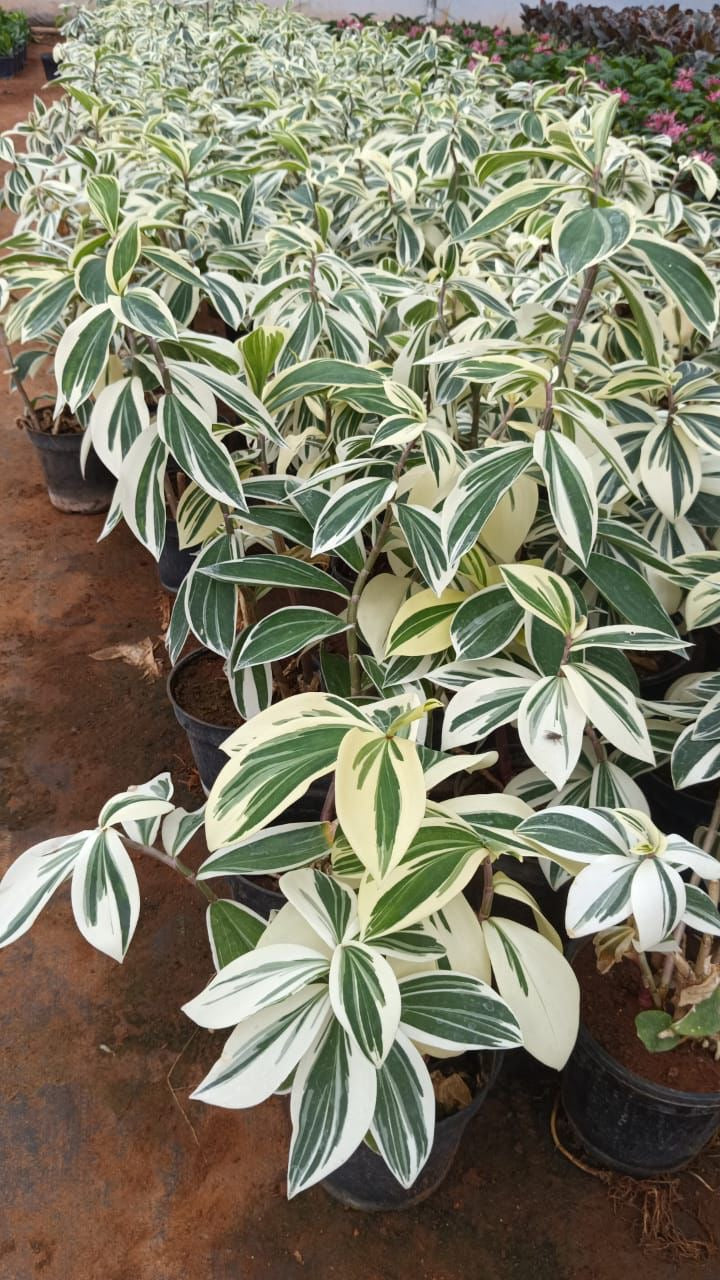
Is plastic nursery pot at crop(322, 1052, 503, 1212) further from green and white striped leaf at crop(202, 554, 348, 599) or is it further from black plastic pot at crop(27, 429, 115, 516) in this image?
black plastic pot at crop(27, 429, 115, 516)

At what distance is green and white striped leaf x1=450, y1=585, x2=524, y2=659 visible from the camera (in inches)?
34.3

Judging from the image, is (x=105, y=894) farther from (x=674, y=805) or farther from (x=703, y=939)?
(x=674, y=805)

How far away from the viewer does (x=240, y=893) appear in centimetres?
135

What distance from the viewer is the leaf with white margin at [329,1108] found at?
637 millimetres

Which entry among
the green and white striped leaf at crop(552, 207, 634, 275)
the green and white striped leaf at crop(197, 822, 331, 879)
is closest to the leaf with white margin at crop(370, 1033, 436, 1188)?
the green and white striped leaf at crop(197, 822, 331, 879)

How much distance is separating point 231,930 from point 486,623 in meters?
0.41

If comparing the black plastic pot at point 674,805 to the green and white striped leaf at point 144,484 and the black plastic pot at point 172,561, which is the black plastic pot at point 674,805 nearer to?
the green and white striped leaf at point 144,484

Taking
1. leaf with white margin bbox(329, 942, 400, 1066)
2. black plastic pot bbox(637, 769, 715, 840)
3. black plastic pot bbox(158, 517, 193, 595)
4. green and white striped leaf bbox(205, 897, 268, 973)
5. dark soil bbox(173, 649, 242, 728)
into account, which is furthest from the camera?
black plastic pot bbox(158, 517, 193, 595)

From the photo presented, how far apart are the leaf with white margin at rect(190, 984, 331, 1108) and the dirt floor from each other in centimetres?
60

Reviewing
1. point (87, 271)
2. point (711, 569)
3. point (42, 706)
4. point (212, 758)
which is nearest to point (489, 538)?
point (711, 569)

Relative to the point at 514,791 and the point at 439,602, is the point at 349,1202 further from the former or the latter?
the point at 439,602

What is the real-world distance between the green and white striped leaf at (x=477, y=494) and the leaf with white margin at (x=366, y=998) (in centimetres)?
38

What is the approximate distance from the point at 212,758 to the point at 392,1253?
75 cm

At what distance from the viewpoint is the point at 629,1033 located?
1.02m
